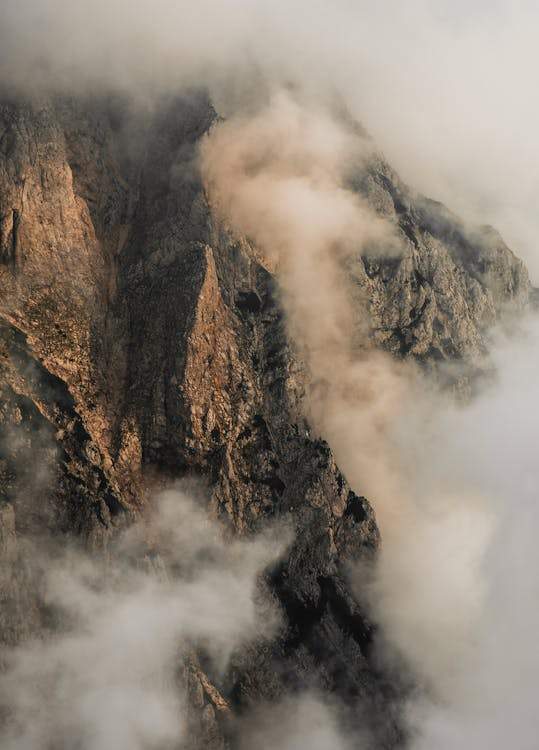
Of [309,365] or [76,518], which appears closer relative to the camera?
[76,518]

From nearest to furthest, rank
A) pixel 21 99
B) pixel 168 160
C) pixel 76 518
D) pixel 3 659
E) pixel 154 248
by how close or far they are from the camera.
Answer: pixel 3 659 < pixel 76 518 < pixel 21 99 < pixel 154 248 < pixel 168 160

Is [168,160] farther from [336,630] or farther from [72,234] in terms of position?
[336,630]

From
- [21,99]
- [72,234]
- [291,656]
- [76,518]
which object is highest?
[21,99]

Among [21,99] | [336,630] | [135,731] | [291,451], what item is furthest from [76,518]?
[21,99]

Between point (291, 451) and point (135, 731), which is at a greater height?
point (291, 451)

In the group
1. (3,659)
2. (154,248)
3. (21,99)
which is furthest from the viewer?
(154,248)

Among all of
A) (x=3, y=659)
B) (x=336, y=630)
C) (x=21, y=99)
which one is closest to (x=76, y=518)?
(x=3, y=659)
